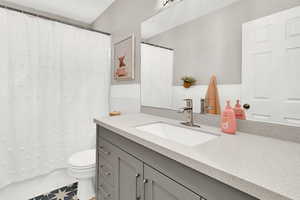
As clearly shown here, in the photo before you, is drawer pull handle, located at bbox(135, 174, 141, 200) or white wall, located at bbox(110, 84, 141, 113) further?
white wall, located at bbox(110, 84, 141, 113)

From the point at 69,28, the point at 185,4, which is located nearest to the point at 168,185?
the point at 185,4

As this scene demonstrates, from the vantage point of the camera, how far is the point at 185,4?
1.17 meters

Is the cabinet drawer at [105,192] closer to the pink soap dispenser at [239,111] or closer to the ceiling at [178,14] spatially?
the pink soap dispenser at [239,111]

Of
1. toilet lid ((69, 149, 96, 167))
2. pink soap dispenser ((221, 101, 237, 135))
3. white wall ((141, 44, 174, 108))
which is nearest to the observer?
pink soap dispenser ((221, 101, 237, 135))

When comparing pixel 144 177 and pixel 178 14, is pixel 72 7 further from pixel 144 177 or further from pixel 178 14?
pixel 144 177

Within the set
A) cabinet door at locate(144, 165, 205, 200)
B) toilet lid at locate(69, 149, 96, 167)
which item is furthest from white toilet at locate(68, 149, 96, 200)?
cabinet door at locate(144, 165, 205, 200)

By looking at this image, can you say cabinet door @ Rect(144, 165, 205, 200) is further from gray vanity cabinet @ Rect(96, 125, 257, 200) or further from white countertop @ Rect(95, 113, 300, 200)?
white countertop @ Rect(95, 113, 300, 200)

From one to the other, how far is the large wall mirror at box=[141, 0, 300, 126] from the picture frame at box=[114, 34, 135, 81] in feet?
1.36

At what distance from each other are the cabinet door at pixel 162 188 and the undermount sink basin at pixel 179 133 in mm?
274

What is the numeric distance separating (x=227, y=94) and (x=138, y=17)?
1.30 metres

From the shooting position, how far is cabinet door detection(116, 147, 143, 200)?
2.54 ft

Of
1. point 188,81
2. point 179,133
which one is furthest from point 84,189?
point 188,81

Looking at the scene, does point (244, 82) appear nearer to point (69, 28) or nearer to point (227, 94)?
point (227, 94)

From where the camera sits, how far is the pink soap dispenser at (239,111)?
86cm
